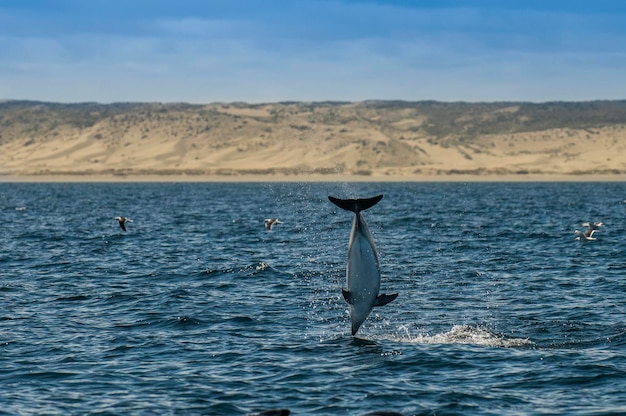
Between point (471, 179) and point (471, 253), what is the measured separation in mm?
146015

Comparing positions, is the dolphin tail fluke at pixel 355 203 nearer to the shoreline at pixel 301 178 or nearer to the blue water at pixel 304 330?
the blue water at pixel 304 330

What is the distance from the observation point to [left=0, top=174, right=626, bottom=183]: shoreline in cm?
18088

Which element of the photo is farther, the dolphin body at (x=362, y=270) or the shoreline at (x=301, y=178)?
the shoreline at (x=301, y=178)

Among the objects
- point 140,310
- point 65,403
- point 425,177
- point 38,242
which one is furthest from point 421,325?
point 425,177

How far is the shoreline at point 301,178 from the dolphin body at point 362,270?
15700 centimetres

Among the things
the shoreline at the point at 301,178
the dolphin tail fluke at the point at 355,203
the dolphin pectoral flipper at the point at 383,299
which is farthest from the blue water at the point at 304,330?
the shoreline at the point at 301,178

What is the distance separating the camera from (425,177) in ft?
607

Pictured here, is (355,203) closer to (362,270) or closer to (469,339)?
(362,270)

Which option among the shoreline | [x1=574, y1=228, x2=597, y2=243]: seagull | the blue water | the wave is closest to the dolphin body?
the blue water

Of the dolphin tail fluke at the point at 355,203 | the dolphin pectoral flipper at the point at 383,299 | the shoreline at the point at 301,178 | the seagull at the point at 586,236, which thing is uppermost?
the dolphin tail fluke at the point at 355,203

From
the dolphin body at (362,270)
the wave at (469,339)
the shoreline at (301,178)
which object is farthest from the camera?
the shoreline at (301,178)

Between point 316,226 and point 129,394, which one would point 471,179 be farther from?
point 129,394

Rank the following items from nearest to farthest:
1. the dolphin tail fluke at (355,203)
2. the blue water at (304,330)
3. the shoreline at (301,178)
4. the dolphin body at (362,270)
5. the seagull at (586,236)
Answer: the blue water at (304,330) → the dolphin tail fluke at (355,203) → the dolphin body at (362,270) → the seagull at (586,236) → the shoreline at (301,178)

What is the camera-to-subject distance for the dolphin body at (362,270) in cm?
2002
